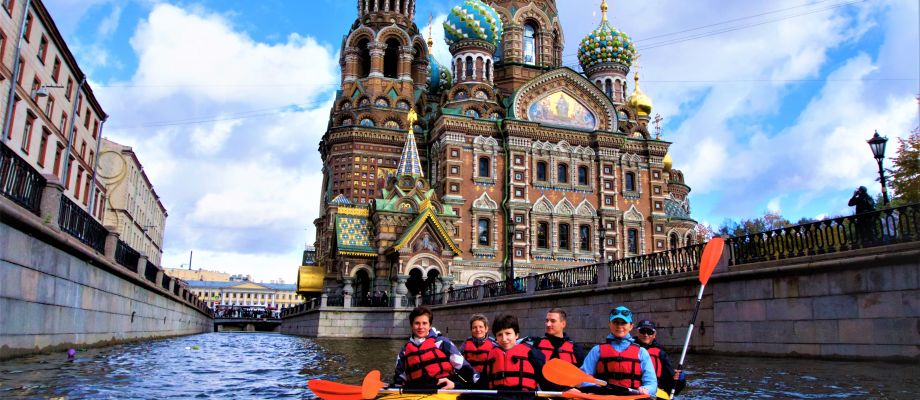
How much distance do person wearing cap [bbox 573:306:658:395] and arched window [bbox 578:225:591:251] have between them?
120ft

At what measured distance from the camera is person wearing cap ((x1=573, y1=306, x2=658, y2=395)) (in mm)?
6684

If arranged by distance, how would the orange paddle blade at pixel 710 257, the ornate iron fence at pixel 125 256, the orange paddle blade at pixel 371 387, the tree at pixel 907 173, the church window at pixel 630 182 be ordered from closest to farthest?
the orange paddle blade at pixel 371 387 < the orange paddle blade at pixel 710 257 < the ornate iron fence at pixel 125 256 < the tree at pixel 907 173 < the church window at pixel 630 182

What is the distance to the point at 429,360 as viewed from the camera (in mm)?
7449

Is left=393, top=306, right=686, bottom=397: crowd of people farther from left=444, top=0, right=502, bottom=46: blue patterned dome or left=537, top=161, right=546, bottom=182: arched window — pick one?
left=444, top=0, right=502, bottom=46: blue patterned dome

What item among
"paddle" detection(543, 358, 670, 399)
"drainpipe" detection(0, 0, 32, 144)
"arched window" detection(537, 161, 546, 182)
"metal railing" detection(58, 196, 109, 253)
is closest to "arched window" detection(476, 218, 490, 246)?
"arched window" detection(537, 161, 546, 182)

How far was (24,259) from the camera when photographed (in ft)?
37.9

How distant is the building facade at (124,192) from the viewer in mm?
45750

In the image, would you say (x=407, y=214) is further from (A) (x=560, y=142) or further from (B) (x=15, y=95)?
(B) (x=15, y=95)

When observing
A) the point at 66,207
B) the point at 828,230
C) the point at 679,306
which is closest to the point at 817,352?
the point at 828,230

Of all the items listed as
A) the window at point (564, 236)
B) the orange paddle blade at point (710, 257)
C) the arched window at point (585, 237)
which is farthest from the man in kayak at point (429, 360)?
the arched window at point (585, 237)

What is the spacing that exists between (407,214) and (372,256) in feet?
9.53

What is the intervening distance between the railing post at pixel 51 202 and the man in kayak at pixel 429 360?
874cm

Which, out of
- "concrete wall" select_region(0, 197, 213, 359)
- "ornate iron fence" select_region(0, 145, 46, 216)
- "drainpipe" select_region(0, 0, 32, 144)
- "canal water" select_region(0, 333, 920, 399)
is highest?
"drainpipe" select_region(0, 0, 32, 144)

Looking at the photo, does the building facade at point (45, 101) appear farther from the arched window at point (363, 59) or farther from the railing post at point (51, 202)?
the arched window at point (363, 59)
